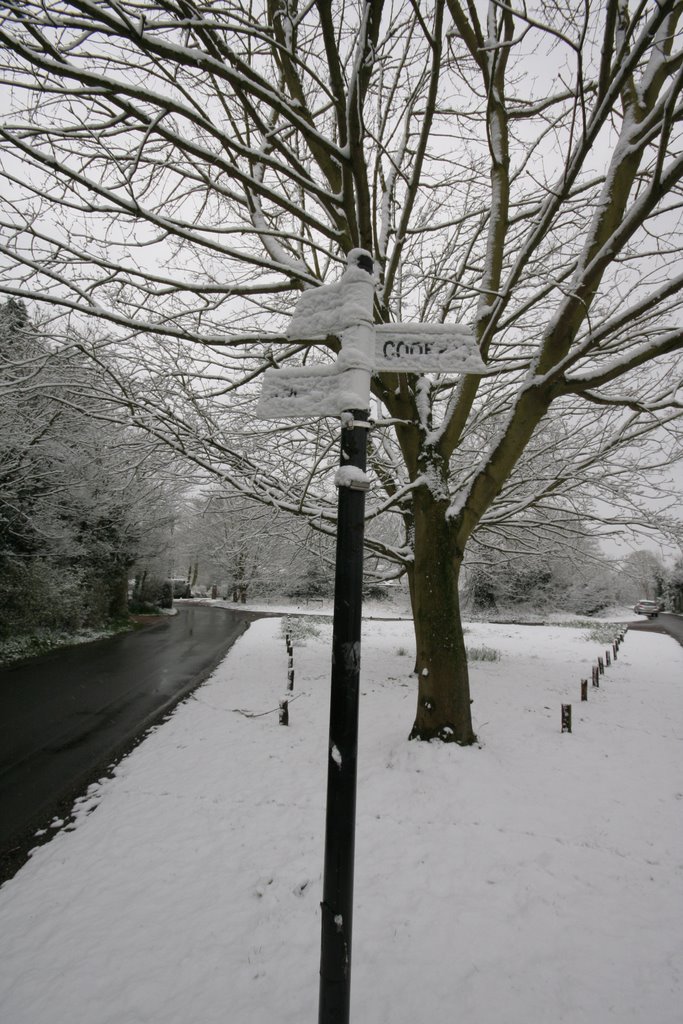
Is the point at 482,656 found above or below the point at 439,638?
below

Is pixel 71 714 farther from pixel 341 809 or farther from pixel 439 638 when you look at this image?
pixel 341 809

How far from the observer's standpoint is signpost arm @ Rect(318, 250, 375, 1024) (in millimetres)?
1758

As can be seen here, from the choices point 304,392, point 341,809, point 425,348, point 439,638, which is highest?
point 425,348

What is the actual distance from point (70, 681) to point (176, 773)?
638cm

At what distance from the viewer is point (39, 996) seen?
2.71 metres

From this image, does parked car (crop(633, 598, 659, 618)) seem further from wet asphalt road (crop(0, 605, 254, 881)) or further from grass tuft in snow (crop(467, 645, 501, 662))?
wet asphalt road (crop(0, 605, 254, 881))

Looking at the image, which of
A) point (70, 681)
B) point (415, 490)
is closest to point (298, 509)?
point (415, 490)

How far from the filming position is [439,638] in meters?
5.93

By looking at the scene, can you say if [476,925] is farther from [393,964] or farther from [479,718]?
[479,718]

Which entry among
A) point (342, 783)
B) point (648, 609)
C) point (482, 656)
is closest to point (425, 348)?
point (342, 783)

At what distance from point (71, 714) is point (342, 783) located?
327 inches

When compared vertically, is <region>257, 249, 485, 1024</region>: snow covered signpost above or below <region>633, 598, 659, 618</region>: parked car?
above

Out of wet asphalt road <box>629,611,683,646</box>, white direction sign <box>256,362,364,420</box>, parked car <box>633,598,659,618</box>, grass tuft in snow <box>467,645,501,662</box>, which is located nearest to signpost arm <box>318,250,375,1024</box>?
white direction sign <box>256,362,364,420</box>

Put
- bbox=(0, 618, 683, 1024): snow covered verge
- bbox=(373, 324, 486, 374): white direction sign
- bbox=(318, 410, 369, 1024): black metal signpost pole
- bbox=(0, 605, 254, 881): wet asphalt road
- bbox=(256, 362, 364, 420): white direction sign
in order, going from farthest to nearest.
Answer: bbox=(0, 605, 254, 881): wet asphalt road
bbox=(0, 618, 683, 1024): snow covered verge
bbox=(373, 324, 486, 374): white direction sign
bbox=(256, 362, 364, 420): white direction sign
bbox=(318, 410, 369, 1024): black metal signpost pole
